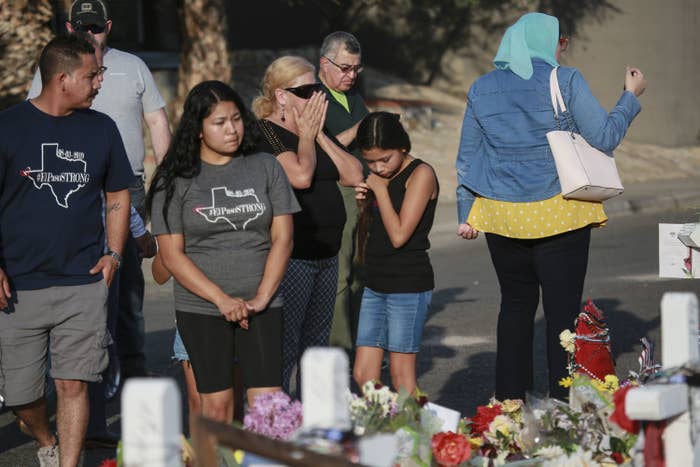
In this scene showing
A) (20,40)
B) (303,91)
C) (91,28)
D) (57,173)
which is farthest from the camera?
(20,40)

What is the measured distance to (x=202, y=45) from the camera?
53.9 ft

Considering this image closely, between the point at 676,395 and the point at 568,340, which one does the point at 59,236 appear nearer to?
the point at 568,340

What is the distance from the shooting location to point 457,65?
26.0m

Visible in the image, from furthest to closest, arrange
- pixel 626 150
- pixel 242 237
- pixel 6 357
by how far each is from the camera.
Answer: pixel 626 150 < pixel 6 357 < pixel 242 237

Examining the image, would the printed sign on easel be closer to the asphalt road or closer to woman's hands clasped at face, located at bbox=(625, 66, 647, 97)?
the asphalt road

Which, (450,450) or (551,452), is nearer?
(450,450)

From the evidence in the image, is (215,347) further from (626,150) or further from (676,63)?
(676,63)

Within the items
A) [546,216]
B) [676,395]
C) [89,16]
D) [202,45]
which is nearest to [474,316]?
[546,216]

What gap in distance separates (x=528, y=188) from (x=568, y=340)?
700mm

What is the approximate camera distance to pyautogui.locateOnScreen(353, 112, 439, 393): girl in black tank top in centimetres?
579

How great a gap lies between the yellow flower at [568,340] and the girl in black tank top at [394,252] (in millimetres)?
639

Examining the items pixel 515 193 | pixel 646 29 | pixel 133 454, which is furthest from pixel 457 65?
pixel 133 454

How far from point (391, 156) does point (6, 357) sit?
1.89 m

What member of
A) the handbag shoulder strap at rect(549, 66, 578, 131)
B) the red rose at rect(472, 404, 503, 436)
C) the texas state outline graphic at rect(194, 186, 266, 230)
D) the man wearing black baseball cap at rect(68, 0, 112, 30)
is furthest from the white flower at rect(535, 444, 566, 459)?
the man wearing black baseball cap at rect(68, 0, 112, 30)
